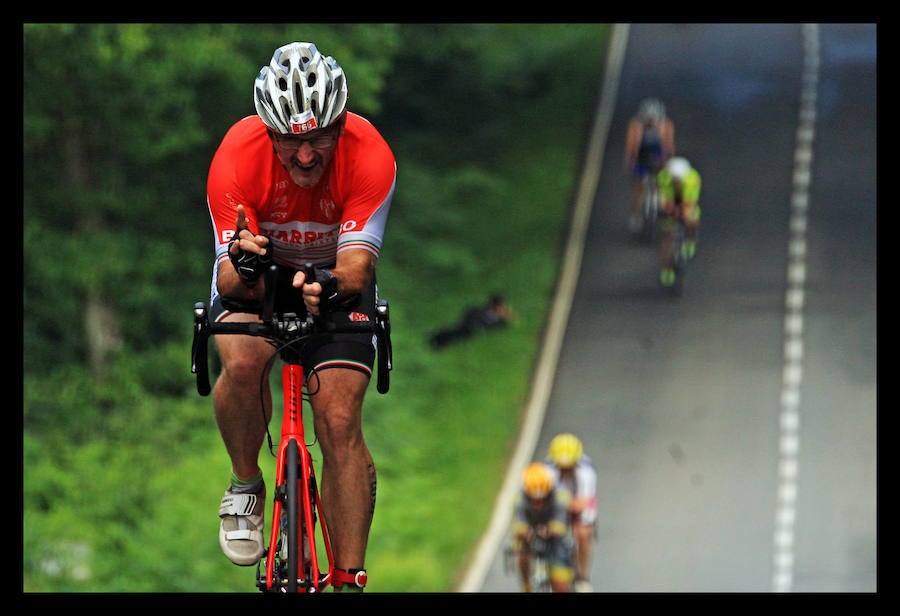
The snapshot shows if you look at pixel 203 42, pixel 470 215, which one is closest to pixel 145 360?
pixel 203 42

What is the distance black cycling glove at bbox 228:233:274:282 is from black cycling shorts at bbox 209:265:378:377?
1.02ft

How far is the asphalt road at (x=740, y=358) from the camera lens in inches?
1202

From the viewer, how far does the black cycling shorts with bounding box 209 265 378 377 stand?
8.60m

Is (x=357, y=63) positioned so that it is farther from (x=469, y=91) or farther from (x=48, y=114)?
(x=469, y=91)

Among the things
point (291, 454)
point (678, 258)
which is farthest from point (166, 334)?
point (291, 454)

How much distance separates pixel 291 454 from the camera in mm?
8539

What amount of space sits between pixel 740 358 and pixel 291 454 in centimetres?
2902

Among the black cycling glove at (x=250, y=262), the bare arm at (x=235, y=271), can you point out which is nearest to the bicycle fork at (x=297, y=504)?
the bare arm at (x=235, y=271)

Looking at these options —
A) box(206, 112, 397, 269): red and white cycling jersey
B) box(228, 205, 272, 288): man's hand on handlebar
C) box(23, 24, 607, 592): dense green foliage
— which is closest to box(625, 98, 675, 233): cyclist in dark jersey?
box(23, 24, 607, 592): dense green foliage

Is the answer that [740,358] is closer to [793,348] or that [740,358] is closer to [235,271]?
[793,348]

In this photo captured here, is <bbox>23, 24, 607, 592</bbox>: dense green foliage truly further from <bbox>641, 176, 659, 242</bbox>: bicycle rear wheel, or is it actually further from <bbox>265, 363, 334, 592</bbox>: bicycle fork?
<bbox>265, 363, 334, 592</bbox>: bicycle fork

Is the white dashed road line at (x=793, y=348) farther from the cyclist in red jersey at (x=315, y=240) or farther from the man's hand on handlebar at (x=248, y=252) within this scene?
the man's hand on handlebar at (x=248, y=252)
